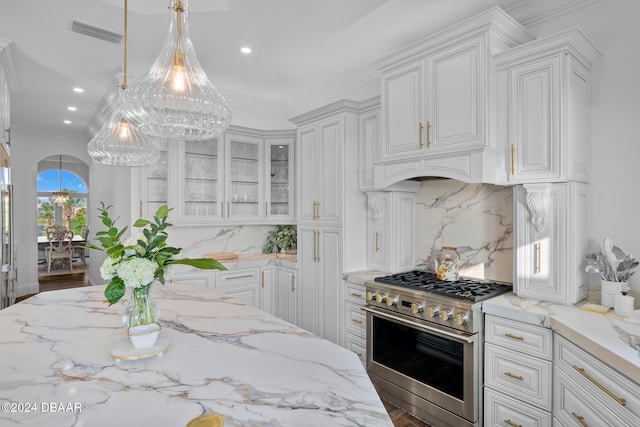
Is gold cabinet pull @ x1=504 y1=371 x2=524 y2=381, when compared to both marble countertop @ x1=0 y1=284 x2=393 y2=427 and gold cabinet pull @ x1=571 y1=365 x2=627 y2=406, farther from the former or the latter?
marble countertop @ x1=0 y1=284 x2=393 y2=427

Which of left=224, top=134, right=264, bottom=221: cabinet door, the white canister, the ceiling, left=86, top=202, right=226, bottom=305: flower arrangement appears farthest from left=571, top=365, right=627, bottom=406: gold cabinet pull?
left=224, top=134, right=264, bottom=221: cabinet door

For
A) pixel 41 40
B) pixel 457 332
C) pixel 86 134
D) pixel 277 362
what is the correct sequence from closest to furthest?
→ pixel 277 362
pixel 457 332
pixel 41 40
pixel 86 134

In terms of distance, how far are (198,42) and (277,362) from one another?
287 cm

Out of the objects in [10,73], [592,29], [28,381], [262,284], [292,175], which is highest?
[10,73]

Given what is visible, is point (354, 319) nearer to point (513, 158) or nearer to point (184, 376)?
point (513, 158)

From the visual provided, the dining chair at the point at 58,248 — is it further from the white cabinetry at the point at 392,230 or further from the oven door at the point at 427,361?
the oven door at the point at 427,361

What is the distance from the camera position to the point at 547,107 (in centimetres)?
210

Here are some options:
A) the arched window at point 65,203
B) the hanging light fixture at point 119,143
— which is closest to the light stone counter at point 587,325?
the hanging light fixture at point 119,143

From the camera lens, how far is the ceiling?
2.55 metres

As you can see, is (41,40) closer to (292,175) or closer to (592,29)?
(292,175)

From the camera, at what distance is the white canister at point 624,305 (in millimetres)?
1922

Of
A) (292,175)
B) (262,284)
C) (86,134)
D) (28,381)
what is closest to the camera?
(28,381)

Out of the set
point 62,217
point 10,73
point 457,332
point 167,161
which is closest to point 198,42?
point 167,161

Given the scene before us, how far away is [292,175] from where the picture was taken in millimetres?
4473
